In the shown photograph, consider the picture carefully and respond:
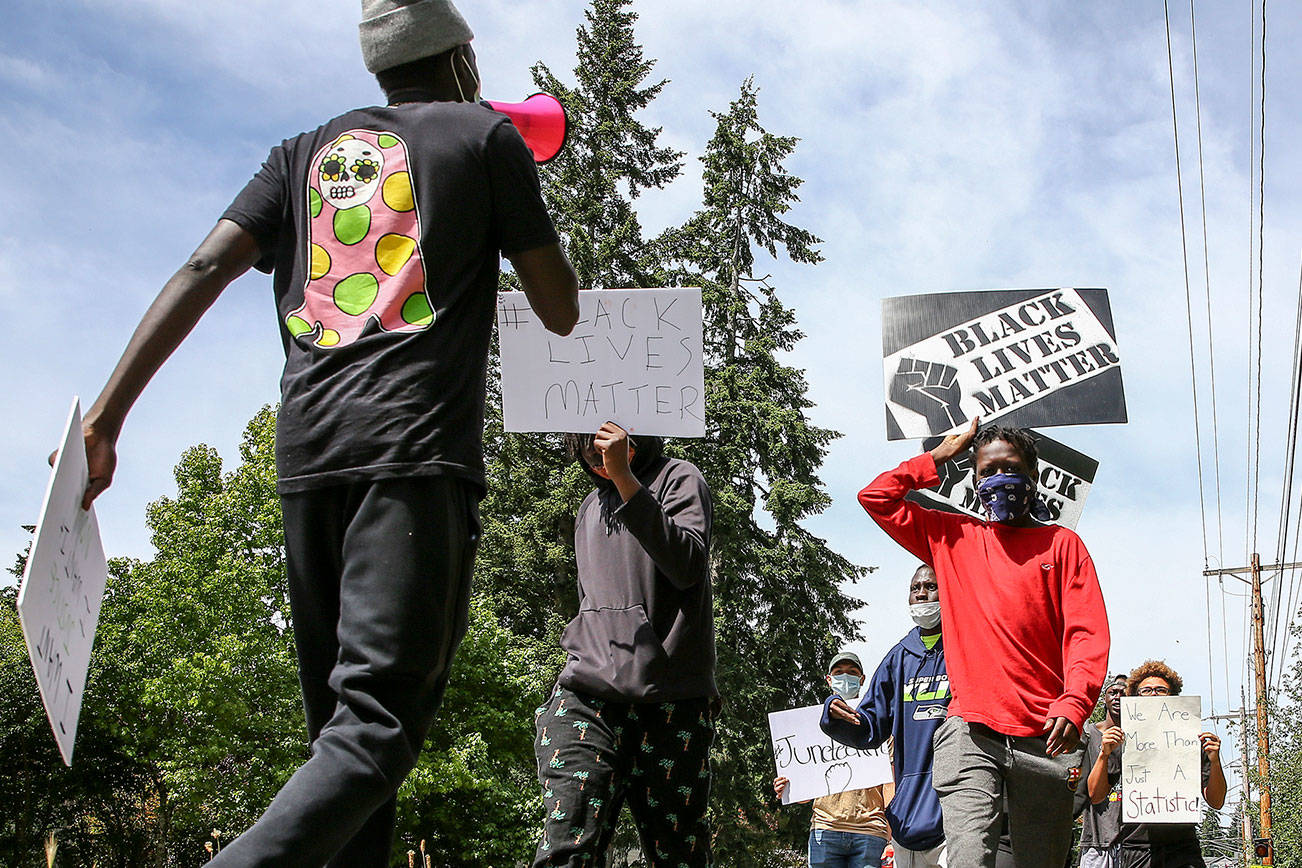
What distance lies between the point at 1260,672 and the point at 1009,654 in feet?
116

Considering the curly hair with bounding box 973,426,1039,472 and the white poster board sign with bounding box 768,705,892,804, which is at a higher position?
the curly hair with bounding box 973,426,1039,472

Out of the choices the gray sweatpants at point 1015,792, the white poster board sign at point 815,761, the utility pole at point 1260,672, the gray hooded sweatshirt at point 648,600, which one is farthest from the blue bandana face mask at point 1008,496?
the utility pole at point 1260,672

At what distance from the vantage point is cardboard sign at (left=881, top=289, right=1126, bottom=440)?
6.49m

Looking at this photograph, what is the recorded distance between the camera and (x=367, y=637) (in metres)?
2.07

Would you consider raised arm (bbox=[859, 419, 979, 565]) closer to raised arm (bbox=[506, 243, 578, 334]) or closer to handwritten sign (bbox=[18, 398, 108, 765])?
raised arm (bbox=[506, 243, 578, 334])

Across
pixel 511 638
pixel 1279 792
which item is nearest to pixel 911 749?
pixel 511 638

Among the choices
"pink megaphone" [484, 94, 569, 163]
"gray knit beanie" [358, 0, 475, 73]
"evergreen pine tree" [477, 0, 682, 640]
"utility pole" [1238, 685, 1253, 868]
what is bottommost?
"utility pole" [1238, 685, 1253, 868]

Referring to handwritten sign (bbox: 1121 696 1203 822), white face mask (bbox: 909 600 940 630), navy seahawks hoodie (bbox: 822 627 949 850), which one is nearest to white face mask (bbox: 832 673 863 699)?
handwritten sign (bbox: 1121 696 1203 822)

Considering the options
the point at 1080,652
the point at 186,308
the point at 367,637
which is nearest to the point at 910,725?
the point at 1080,652

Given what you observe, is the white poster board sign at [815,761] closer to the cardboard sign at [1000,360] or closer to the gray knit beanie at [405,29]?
the cardboard sign at [1000,360]

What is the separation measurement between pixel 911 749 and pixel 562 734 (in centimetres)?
266

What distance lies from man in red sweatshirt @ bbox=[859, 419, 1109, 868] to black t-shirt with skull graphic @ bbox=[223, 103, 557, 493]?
110 inches

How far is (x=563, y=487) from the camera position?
3328 centimetres

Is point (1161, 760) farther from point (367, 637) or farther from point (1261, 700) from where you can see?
point (1261, 700)
